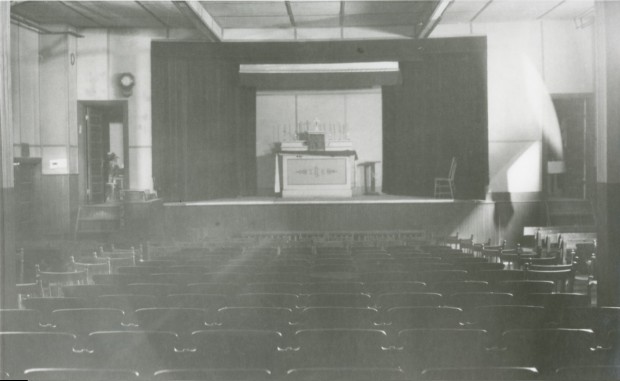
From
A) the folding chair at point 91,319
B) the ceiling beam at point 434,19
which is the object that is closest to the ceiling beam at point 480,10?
the ceiling beam at point 434,19

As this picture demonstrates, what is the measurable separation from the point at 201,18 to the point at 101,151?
4.89m

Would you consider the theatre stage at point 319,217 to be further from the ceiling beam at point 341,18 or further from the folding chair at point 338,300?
the folding chair at point 338,300

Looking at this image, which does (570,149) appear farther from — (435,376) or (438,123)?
(435,376)

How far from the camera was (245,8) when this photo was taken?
11641mm

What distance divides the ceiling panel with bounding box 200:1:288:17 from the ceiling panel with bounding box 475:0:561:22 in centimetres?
414

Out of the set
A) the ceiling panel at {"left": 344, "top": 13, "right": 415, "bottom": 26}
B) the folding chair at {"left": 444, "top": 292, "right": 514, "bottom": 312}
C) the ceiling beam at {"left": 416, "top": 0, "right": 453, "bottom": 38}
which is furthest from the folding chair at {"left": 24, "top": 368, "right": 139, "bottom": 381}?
the ceiling panel at {"left": 344, "top": 13, "right": 415, "bottom": 26}

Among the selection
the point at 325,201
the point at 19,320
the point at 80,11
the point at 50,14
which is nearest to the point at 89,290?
the point at 19,320

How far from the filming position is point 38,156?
501 inches

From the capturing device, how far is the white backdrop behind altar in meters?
15.9

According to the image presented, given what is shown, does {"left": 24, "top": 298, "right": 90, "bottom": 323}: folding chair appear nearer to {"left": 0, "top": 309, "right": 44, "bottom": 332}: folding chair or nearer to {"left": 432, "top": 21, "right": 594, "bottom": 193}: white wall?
{"left": 0, "top": 309, "right": 44, "bottom": 332}: folding chair

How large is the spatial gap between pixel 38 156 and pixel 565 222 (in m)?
11.3

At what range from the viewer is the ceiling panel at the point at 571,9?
1157 centimetres

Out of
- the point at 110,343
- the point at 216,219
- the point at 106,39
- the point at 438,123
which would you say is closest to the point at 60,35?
the point at 106,39

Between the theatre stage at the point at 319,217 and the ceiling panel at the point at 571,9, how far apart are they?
4241 mm
